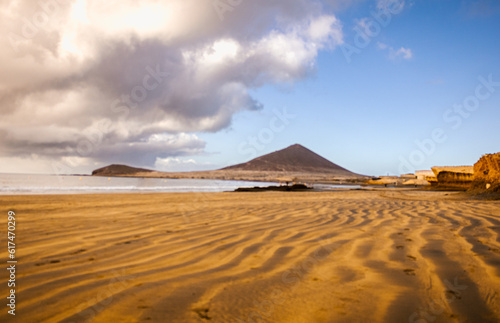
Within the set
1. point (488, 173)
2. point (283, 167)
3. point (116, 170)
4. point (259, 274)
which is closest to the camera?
point (259, 274)

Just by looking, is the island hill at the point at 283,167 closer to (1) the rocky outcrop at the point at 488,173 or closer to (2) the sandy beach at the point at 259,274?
(1) the rocky outcrop at the point at 488,173

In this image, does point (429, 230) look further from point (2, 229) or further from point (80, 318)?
point (2, 229)

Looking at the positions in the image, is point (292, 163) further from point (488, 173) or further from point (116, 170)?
point (488, 173)

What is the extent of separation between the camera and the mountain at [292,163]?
100188mm

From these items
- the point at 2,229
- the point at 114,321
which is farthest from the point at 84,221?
the point at 114,321

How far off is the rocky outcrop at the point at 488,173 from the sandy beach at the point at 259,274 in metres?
6.82

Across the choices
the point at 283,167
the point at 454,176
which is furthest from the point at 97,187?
the point at 283,167

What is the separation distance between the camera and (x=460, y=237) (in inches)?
136

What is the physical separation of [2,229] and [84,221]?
3.55 ft

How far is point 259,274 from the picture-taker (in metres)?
2.30

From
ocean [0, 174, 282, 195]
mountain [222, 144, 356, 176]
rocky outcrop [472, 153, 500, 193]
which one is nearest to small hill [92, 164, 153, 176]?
mountain [222, 144, 356, 176]

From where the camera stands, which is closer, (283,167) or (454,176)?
(454,176)

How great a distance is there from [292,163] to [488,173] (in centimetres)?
9965

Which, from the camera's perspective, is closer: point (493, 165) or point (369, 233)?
point (369, 233)
